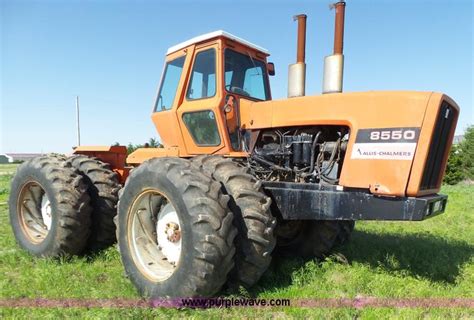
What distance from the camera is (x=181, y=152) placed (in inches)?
195

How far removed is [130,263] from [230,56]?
2607 mm

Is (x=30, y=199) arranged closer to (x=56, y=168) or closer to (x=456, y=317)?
(x=56, y=168)

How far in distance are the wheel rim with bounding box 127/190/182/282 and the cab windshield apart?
5.12ft

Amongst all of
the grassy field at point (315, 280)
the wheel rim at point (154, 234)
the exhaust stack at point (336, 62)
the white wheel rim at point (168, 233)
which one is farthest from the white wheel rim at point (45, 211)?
the exhaust stack at point (336, 62)

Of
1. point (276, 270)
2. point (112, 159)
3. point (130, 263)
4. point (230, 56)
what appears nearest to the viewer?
point (130, 263)

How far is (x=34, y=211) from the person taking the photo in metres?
5.61

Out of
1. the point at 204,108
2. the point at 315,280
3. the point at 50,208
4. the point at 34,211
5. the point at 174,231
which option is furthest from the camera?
the point at 34,211

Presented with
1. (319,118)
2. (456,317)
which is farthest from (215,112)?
(456,317)

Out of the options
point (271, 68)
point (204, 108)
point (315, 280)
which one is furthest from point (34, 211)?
point (315, 280)

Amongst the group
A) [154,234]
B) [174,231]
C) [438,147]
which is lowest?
[154,234]

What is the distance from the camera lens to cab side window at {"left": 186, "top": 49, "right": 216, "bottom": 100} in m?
4.63

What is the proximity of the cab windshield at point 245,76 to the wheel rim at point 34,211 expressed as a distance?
299 centimetres

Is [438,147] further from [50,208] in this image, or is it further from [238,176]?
[50,208]

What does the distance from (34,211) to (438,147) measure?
5.20 meters
